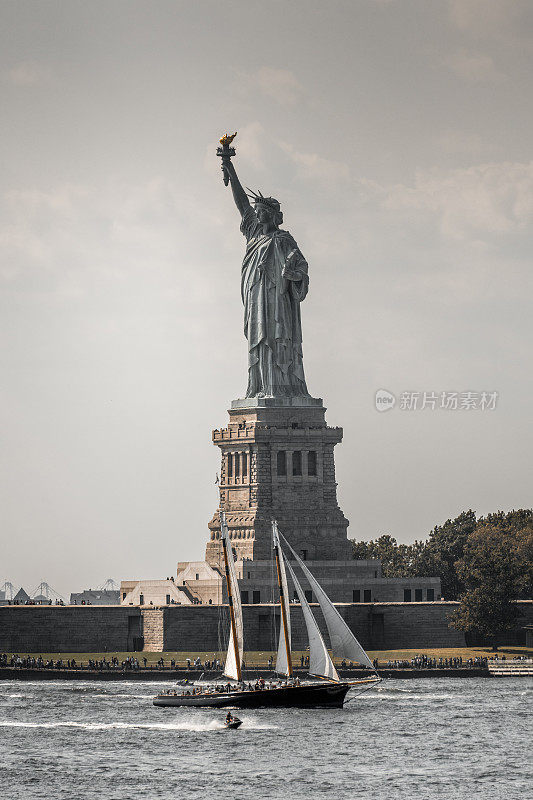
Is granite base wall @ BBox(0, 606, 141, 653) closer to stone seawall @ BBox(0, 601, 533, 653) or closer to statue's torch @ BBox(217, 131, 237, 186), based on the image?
stone seawall @ BBox(0, 601, 533, 653)

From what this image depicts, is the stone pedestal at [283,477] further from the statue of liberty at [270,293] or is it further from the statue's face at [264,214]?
the statue's face at [264,214]

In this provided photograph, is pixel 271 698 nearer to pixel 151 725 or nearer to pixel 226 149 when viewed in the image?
pixel 151 725

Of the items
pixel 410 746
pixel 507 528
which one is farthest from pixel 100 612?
pixel 410 746

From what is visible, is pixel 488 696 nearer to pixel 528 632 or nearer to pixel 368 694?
pixel 368 694

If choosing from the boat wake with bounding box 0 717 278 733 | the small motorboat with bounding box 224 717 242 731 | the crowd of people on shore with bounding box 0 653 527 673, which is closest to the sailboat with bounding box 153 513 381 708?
the boat wake with bounding box 0 717 278 733

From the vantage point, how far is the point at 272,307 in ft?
546

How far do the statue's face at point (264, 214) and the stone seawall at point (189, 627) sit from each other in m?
34.5

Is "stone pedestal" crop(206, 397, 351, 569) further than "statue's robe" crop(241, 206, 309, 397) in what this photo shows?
No

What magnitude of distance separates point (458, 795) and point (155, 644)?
65.4m

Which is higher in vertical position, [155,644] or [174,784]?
[155,644]

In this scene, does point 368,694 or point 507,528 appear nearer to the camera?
point 368,694

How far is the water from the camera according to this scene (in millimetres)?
93875

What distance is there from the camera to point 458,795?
90.9m

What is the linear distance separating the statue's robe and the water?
3706 cm
